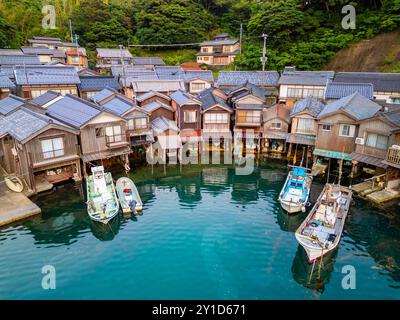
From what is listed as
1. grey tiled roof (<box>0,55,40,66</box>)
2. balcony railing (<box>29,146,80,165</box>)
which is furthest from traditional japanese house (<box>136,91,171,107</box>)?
grey tiled roof (<box>0,55,40,66</box>)

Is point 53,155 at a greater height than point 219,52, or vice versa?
point 219,52

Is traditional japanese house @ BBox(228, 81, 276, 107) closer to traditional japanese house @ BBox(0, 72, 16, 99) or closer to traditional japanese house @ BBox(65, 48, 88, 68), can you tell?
traditional japanese house @ BBox(0, 72, 16, 99)

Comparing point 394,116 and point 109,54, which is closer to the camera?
point 394,116

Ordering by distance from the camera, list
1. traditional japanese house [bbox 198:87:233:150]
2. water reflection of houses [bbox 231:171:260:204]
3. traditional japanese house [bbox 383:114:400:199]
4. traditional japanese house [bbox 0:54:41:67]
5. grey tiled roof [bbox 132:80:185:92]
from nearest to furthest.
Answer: traditional japanese house [bbox 383:114:400:199] < water reflection of houses [bbox 231:171:260:204] < traditional japanese house [bbox 198:87:233:150] < grey tiled roof [bbox 132:80:185:92] < traditional japanese house [bbox 0:54:41:67]

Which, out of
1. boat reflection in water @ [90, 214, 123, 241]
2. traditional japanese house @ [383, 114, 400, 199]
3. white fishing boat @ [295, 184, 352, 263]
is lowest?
boat reflection in water @ [90, 214, 123, 241]

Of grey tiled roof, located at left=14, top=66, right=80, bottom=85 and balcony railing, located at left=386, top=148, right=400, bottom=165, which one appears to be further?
grey tiled roof, located at left=14, top=66, right=80, bottom=85

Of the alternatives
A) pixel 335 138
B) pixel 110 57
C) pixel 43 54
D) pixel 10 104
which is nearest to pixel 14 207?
pixel 10 104

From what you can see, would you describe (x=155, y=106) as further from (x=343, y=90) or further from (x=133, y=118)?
(x=343, y=90)
